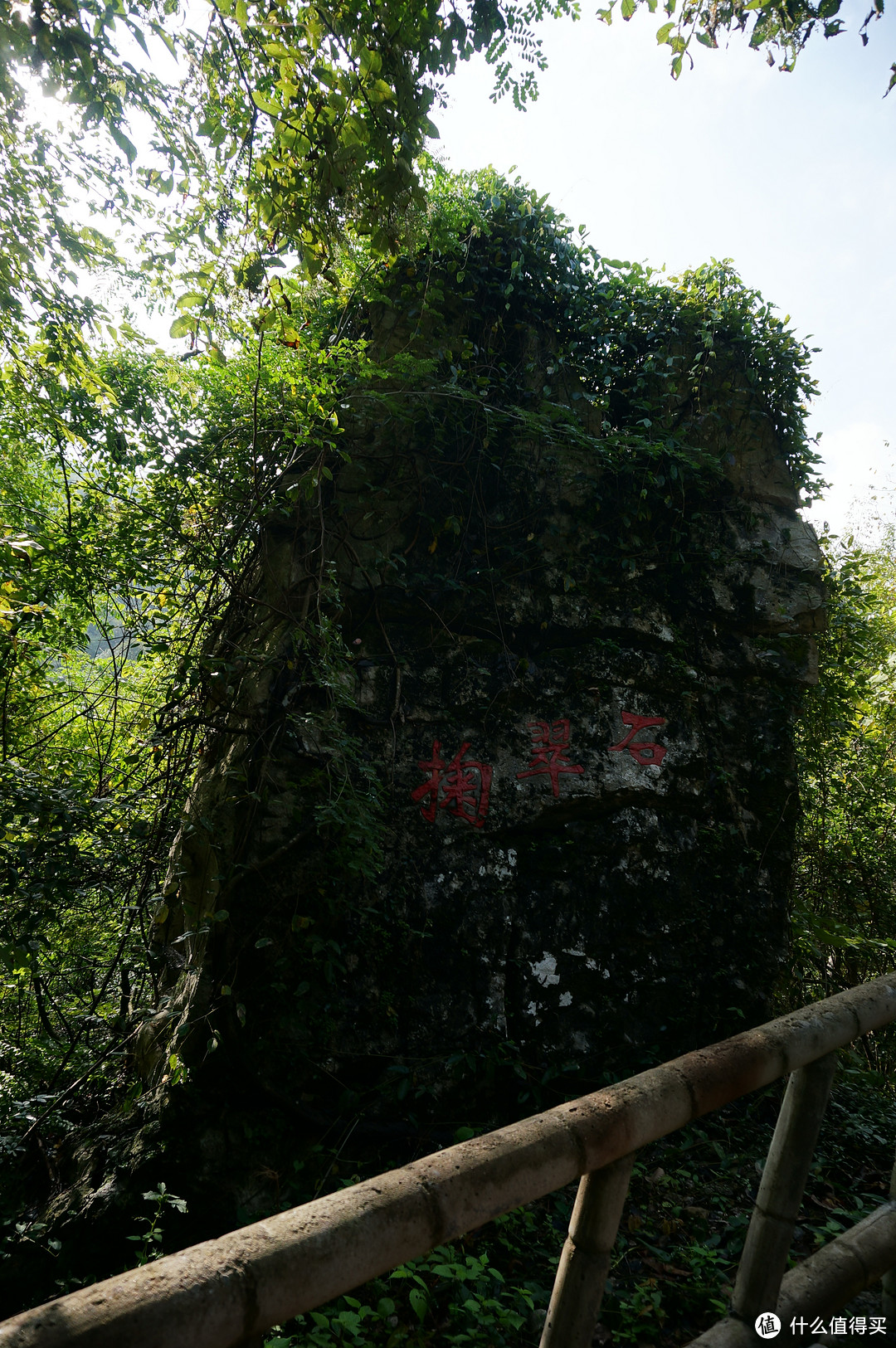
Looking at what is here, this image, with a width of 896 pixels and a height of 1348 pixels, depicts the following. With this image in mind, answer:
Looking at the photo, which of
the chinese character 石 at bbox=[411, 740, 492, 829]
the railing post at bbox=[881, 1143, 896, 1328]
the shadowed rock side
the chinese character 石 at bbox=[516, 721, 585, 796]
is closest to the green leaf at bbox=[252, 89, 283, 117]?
the shadowed rock side

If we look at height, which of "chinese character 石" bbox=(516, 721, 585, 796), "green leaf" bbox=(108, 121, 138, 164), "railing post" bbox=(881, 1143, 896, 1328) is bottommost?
"railing post" bbox=(881, 1143, 896, 1328)

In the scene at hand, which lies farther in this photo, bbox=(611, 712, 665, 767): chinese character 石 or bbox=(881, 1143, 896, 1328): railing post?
bbox=(611, 712, 665, 767): chinese character 石

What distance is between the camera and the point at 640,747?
447 cm

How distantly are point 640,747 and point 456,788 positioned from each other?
1236 mm

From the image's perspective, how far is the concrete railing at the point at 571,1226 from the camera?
860mm

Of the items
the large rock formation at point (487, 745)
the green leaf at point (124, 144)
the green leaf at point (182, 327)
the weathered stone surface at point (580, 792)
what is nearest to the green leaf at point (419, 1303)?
the large rock formation at point (487, 745)

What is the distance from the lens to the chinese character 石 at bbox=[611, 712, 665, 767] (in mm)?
4449

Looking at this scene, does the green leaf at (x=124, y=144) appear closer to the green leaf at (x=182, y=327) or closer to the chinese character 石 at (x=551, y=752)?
the green leaf at (x=182, y=327)

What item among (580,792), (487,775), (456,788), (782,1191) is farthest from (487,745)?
(782,1191)

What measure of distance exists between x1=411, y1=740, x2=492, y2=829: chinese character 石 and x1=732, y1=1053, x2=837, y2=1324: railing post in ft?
8.26

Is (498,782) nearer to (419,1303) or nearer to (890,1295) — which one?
(419,1303)

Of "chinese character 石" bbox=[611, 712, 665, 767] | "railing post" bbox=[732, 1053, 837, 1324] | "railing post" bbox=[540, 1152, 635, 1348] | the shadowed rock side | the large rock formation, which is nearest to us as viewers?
"railing post" bbox=[540, 1152, 635, 1348]

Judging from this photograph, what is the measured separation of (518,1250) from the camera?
9.57ft

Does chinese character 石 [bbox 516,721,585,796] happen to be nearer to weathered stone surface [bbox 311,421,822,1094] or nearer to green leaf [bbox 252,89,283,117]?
weathered stone surface [bbox 311,421,822,1094]
